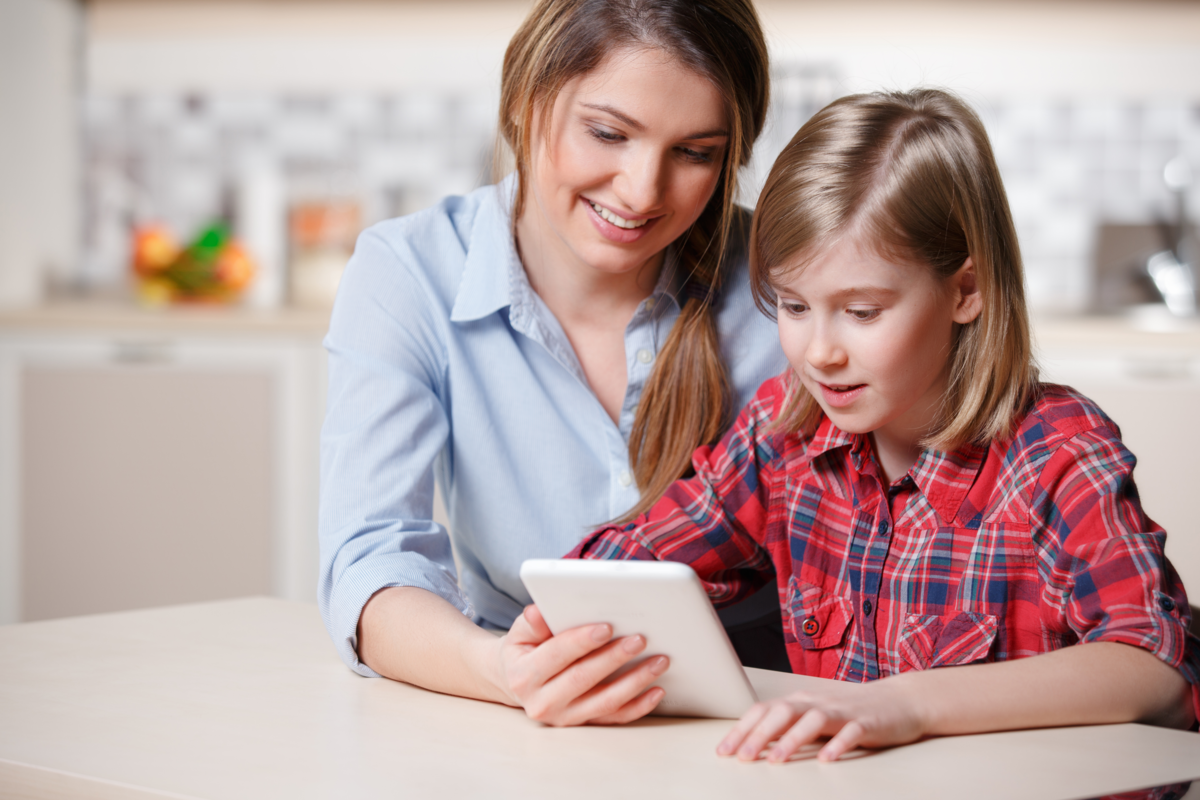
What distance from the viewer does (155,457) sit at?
8.96ft

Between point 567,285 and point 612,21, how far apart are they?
33 centimetres

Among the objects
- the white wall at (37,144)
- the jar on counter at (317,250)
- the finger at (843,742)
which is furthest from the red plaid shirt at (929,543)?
the white wall at (37,144)

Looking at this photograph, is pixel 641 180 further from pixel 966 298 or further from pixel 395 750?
pixel 395 750

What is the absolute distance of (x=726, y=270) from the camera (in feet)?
4.25

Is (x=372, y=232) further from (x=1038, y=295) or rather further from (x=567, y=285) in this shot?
(x=1038, y=295)

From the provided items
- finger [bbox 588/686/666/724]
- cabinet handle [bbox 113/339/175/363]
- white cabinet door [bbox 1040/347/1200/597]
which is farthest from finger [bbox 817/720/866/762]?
cabinet handle [bbox 113/339/175/363]

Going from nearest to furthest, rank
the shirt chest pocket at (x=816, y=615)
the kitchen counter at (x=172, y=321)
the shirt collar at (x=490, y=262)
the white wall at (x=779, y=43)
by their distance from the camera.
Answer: the shirt chest pocket at (x=816, y=615) < the shirt collar at (x=490, y=262) < the kitchen counter at (x=172, y=321) < the white wall at (x=779, y=43)

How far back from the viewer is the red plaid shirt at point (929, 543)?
2.81ft

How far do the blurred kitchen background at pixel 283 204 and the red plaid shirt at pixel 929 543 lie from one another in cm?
144

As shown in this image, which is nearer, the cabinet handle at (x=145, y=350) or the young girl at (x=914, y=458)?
the young girl at (x=914, y=458)

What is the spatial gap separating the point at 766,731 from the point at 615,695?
0.11 metres

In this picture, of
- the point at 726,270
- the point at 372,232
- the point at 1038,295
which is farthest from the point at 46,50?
the point at 1038,295

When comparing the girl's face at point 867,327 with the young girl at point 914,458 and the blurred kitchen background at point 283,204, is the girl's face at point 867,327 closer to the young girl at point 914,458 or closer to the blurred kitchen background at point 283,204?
the young girl at point 914,458

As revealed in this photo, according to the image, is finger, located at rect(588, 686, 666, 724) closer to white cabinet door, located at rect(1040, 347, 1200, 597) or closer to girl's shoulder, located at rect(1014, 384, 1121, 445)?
girl's shoulder, located at rect(1014, 384, 1121, 445)
